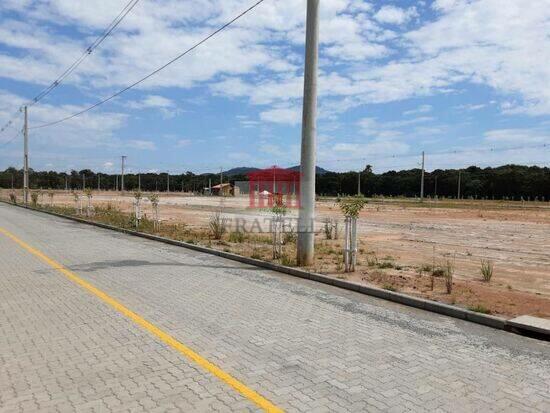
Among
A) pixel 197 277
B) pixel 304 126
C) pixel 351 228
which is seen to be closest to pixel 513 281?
pixel 351 228

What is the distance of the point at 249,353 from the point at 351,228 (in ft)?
21.5

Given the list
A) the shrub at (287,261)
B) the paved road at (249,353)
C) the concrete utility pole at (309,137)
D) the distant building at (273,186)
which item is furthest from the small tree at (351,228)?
the distant building at (273,186)

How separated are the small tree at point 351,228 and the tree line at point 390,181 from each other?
64530 mm

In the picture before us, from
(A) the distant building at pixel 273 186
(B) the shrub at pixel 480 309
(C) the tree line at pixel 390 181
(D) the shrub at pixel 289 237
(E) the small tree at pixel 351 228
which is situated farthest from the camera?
(C) the tree line at pixel 390 181

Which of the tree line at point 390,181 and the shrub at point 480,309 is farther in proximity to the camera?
the tree line at point 390,181

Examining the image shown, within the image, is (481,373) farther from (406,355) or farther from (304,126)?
(304,126)

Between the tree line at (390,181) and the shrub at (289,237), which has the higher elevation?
the tree line at (390,181)

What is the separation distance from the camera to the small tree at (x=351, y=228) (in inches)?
461

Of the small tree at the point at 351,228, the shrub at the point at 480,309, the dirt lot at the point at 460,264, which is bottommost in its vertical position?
the dirt lot at the point at 460,264

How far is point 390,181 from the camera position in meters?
129

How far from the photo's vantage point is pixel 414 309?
8.48m

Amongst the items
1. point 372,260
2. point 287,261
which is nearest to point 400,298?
point 287,261

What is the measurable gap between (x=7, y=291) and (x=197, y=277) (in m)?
3.67

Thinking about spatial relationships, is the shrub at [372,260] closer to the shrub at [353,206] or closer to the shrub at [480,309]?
the shrub at [353,206]
